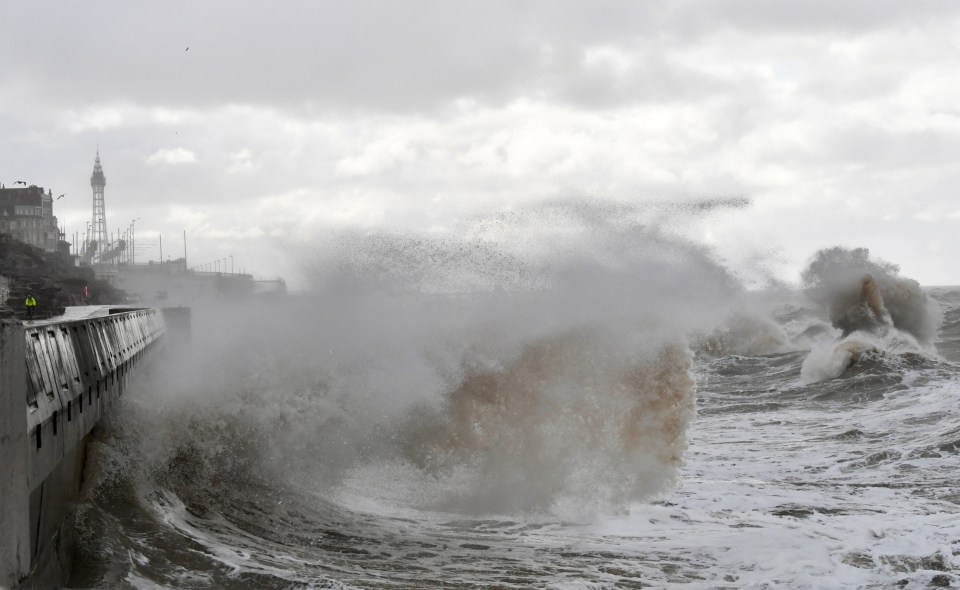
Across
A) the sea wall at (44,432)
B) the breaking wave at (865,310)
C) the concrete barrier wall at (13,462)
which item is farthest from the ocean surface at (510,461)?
the breaking wave at (865,310)

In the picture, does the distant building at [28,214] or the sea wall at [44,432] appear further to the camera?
the distant building at [28,214]

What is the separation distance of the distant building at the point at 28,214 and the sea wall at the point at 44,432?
13127 cm

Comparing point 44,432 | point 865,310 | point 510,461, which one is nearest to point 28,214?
point 865,310

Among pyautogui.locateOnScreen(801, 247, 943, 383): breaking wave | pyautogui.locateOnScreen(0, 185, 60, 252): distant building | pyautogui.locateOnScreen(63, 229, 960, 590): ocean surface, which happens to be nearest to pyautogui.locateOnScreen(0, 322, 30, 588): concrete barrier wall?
pyautogui.locateOnScreen(63, 229, 960, 590): ocean surface

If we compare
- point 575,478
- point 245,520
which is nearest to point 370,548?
point 245,520

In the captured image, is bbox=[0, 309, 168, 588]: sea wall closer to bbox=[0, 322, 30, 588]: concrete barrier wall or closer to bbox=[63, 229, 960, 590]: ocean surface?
bbox=[0, 322, 30, 588]: concrete barrier wall

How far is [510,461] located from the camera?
A: 719 inches

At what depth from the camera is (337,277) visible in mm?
30656

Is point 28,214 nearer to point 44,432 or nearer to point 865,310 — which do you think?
point 865,310

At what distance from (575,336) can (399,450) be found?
4167mm

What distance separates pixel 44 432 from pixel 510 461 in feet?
35.3

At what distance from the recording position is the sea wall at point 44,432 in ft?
23.4

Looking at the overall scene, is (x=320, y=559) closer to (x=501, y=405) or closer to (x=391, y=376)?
(x=501, y=405)

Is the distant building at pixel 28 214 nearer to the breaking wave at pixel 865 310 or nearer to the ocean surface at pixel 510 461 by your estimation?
the breaking wave at pixel 865 310
